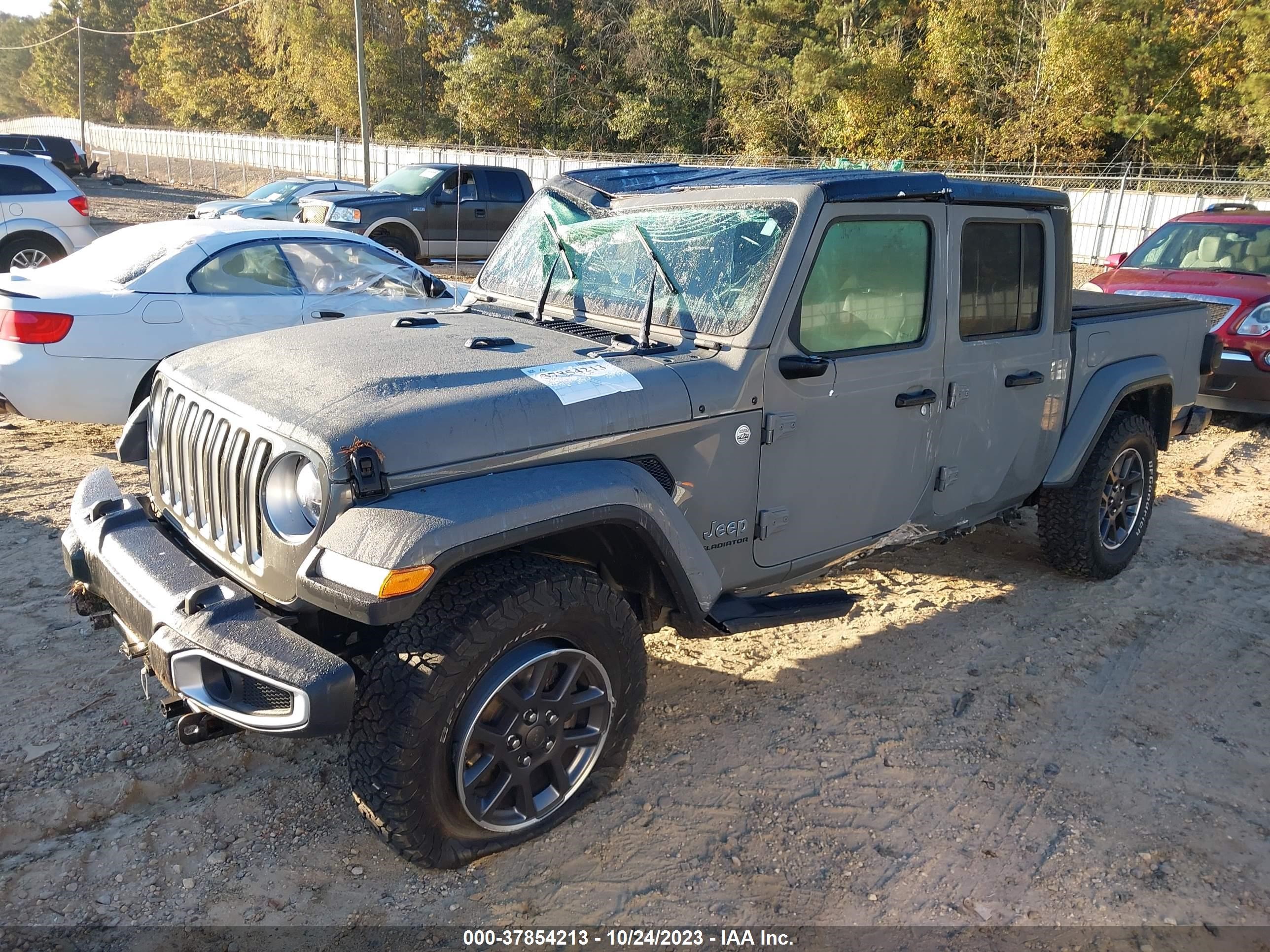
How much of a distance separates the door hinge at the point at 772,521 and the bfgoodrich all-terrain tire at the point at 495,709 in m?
0.67

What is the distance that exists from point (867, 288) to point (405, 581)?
2.18m

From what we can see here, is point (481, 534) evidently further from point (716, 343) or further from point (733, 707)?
point (733, 707)

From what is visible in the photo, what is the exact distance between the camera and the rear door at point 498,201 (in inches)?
649

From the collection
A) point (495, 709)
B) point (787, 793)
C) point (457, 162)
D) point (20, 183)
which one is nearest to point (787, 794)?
point (787, 793)

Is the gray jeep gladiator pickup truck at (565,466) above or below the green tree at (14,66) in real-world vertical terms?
below

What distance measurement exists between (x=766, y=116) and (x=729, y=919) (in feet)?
135

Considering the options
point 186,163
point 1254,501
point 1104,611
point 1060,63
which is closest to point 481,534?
point 1104,611

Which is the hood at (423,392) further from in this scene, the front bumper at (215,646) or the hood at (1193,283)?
the hood at (1193,283)

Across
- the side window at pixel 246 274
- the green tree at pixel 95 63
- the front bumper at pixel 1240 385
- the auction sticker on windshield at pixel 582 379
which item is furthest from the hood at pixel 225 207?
the green tree at pixel 95 63

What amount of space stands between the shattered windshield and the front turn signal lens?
57.5 inches

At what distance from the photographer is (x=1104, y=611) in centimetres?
495

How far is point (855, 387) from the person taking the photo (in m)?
3.63

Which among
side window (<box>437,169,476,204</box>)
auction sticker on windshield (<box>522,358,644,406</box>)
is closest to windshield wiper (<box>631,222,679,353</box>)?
auction sticker on windshield (<box>522,358,644,406</box>)

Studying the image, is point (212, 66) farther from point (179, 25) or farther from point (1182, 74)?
point (1182, 74)
